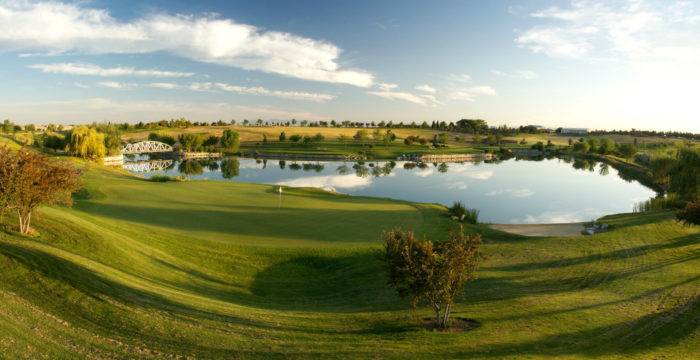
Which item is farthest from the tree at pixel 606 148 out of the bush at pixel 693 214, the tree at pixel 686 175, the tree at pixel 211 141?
the bush at pixel 693 214

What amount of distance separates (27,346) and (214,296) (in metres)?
8.73

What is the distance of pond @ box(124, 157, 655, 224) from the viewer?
203 ft

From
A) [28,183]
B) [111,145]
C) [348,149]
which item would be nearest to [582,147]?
[348,149]

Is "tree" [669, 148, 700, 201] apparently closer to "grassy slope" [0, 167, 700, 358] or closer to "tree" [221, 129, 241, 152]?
"grassy slope" [0, 167, 700, 358]

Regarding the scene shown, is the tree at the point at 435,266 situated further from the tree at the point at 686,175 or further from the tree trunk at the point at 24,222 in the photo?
the tree at the point at 686,175

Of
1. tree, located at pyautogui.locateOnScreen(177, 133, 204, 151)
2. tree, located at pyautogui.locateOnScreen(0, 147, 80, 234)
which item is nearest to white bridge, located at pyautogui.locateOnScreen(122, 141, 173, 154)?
tree, located at pyautogui.locateOnScreen(177, 133, 204, 151)

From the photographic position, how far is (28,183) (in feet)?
65.6

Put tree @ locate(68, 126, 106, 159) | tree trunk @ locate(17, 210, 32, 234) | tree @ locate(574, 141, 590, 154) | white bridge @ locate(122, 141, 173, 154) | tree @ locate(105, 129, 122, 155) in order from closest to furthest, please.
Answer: tree trunk @ locate(17, 210, 32, 234) < tree @ locate(68, 126, 106, 159) < tree @ locate(105, 129, 122, 155) < white bridge @ locate(122, 141, 173, 154) < tree @ locate(574, 141, 590, 154)

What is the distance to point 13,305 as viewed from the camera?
526 inches

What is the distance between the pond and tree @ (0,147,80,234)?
42.0 metres

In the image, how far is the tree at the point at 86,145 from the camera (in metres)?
95.2

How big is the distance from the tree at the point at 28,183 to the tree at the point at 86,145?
83762 mm

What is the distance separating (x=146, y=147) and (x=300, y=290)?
155m

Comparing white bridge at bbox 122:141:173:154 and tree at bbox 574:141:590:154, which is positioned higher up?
tree at bbox 574:141:590:154
